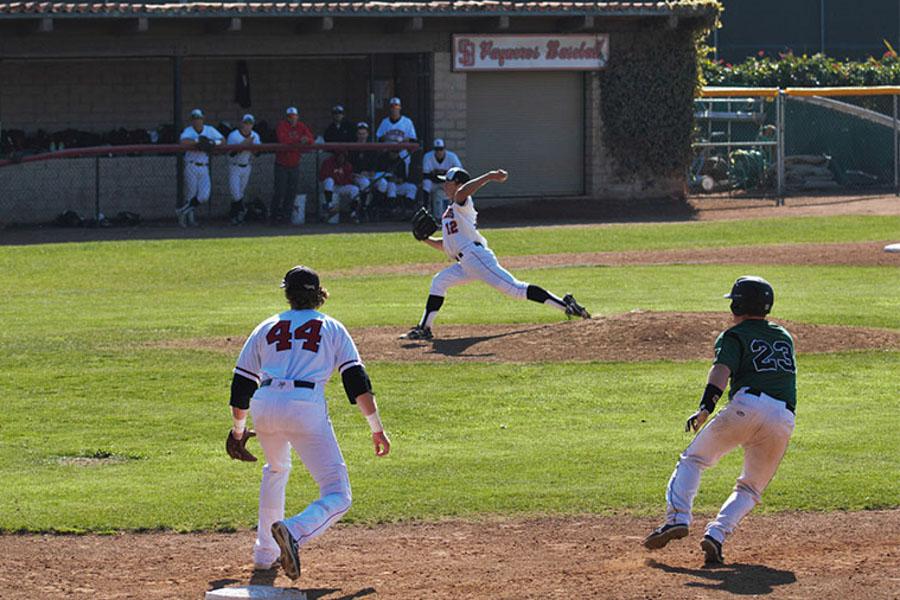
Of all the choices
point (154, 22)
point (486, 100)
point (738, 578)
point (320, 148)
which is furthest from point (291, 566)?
point (486, 100)

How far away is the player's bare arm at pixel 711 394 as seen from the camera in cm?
761

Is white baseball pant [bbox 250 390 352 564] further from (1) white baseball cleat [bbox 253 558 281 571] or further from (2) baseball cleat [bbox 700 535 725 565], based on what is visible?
(2) baseball cleat [bbox 700 535 725 565]

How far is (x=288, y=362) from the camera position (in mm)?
7523

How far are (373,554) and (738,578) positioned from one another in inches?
79.1

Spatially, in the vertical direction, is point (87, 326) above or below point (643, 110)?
below

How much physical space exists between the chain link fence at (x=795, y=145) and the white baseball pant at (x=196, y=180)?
36.6 feet

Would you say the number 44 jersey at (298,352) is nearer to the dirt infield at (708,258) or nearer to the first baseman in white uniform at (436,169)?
the dirt infield at (708,258)

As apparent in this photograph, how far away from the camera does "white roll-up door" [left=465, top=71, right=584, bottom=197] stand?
31.7m

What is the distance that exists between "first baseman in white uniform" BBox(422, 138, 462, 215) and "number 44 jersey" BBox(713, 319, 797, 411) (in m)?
20.8

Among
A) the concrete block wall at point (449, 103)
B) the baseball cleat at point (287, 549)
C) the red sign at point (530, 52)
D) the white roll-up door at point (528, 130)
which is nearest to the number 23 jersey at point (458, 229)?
the baseball cleat at point (287, 549)

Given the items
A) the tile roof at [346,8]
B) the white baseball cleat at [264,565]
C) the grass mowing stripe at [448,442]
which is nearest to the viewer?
the white baseball cleat at [264,565]

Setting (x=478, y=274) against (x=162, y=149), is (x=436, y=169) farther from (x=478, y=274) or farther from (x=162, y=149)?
(x=478, y=274)

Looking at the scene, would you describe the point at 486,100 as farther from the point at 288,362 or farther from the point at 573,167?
the point at 288,362

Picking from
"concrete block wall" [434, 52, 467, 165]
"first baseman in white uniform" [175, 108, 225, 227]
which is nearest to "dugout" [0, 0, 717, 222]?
"concrete block wall" [434, 52, 467, 165]
